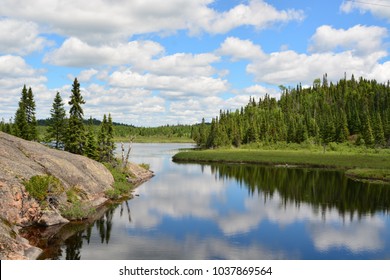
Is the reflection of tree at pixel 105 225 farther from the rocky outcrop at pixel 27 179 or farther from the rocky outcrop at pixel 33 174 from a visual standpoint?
the rocky outcrop at pixel 33 174

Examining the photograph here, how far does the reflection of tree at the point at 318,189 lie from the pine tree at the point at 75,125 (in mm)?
29629

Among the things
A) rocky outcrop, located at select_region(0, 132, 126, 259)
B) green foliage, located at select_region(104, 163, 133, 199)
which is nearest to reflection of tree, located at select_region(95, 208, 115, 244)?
rocky outcrop, located at select_region(0, 132, 126, 259)

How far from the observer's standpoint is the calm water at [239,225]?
94.7ft

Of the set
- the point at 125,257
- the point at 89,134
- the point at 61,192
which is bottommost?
the point at 125,257

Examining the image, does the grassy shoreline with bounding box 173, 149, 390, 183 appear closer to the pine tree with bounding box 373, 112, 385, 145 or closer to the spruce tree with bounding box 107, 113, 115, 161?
the pine tree with bounding box 373, 112, 385, 145

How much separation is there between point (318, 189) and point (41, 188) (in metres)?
42.7

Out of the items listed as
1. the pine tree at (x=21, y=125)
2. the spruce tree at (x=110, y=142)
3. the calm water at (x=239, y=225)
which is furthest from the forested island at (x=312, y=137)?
the pine tree at (x=21, y=125)

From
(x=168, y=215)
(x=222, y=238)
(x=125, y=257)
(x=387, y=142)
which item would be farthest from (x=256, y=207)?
(x=387, y=142)

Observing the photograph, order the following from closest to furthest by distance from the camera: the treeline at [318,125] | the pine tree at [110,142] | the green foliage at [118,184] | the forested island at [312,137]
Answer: the green foliage at [118,184] < the pine tree at [110,142] < the forested island at [312,137] < the treeline at [318,125]

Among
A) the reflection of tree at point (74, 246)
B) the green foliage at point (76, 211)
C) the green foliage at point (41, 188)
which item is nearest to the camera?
the reflection of tree at point (74, 246)

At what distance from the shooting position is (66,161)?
4516 cm

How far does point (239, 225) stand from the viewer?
3744 cm

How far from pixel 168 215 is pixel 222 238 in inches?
426

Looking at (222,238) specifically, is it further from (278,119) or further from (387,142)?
(278,119)
